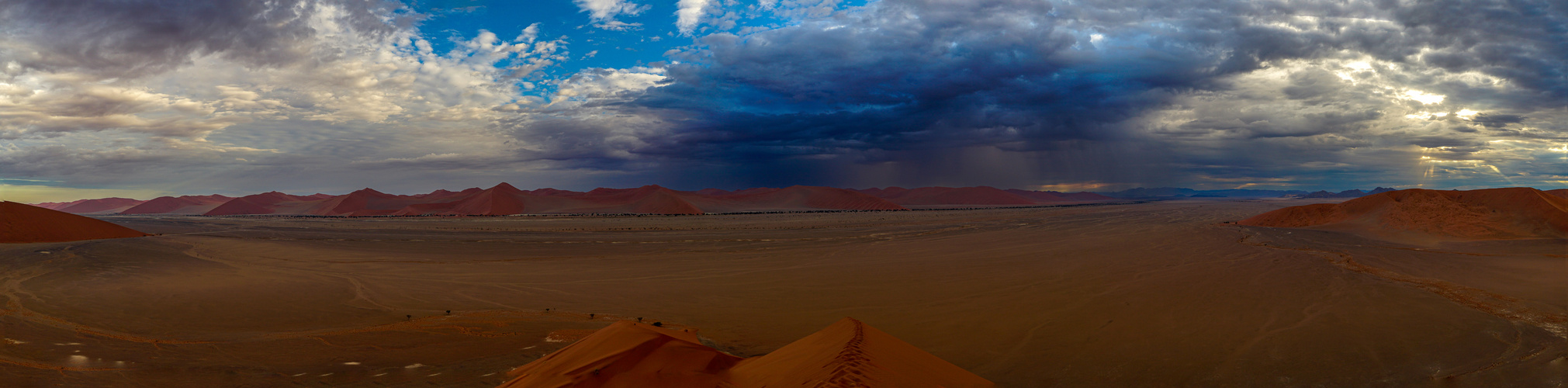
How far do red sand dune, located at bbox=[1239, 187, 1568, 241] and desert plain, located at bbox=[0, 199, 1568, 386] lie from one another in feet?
10.4

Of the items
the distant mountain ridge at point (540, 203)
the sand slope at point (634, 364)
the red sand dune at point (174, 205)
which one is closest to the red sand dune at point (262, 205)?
the distant mountain ridge at point (540, 203)

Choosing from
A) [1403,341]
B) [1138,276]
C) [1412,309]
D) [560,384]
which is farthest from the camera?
[1138,276]

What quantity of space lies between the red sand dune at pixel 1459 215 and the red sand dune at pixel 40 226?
51133 mm

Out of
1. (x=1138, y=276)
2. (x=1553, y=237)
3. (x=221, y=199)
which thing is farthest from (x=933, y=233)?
(x=221, y=199)

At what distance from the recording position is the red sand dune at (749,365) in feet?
11.9

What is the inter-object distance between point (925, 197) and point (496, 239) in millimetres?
165896

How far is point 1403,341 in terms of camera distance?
22.1 feet

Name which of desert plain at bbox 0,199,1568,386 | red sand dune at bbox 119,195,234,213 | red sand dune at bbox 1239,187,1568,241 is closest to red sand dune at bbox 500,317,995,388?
desert plain at bbox 0,199,1568,386

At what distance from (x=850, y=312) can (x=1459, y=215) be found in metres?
28.7

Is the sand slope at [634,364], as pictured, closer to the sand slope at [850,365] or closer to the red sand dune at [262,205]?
the sand slope at [850,365]

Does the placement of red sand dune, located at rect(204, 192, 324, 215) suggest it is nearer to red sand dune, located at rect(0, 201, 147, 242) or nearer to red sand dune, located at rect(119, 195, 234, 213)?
red sand dune, located at rect(119, 195, 234, 213)

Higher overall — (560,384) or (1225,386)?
(560,384)

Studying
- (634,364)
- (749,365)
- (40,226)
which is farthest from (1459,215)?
(40,226)

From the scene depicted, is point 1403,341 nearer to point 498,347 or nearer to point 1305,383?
point 1305,383
